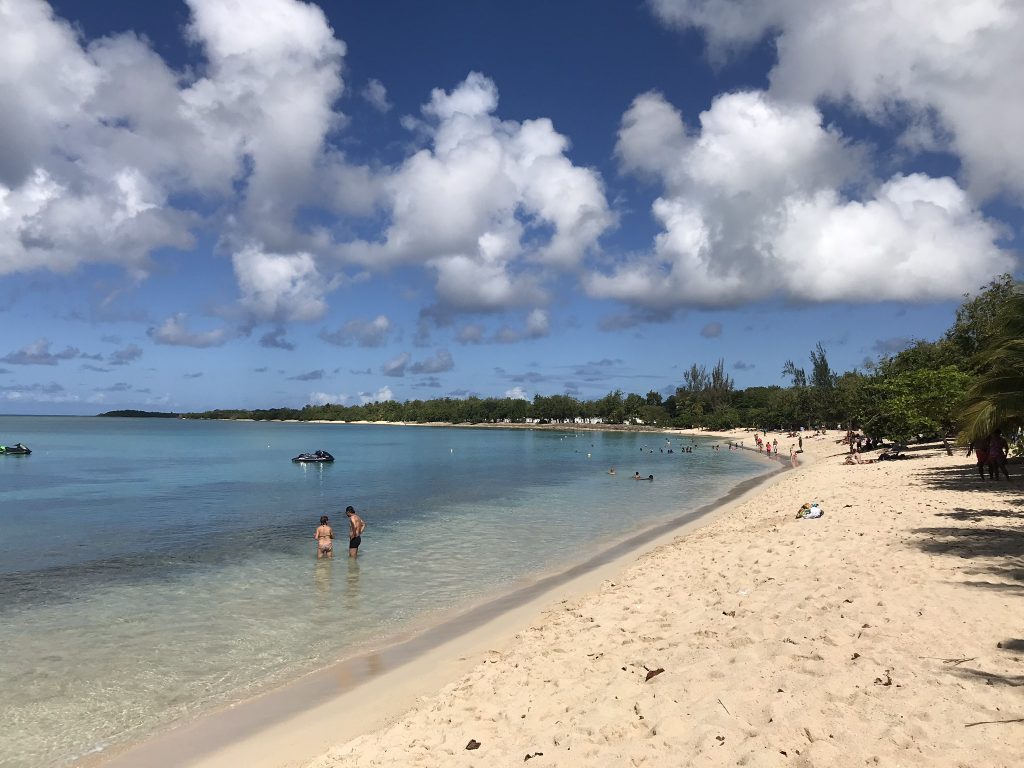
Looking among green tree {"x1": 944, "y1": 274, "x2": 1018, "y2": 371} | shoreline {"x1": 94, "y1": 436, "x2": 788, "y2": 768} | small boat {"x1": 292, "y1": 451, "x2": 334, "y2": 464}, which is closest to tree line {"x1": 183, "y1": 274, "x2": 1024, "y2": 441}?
green tree {"x1": 944, "y1": 274, "x2": 1018, "y2": 371}

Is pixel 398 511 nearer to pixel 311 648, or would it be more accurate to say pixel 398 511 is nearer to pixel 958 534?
pixel 311 648

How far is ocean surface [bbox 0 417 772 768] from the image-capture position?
34.7 ft

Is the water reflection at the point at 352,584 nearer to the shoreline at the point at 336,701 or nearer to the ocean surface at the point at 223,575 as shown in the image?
the ocean surface at the point at 223,575

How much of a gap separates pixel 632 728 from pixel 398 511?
28238 millimetres

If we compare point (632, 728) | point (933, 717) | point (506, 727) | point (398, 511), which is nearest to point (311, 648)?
Answer: point (506, 727)

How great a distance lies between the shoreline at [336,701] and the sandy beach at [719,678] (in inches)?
1.7

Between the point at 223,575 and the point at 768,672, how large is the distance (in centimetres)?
1692

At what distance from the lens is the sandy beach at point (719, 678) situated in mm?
5918

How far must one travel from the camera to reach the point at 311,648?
41.3 feet

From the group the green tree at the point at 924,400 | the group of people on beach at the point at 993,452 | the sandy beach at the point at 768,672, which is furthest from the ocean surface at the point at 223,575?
the group of people on beach at the point at 993,452

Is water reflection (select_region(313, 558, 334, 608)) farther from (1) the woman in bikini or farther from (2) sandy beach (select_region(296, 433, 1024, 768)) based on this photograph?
(2) sandy beach (select_region(296, 433, 1024, 768))

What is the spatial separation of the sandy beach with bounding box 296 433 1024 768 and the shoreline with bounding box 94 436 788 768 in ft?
1.81

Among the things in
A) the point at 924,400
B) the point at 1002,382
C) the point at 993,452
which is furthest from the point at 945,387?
the point at 1002,382

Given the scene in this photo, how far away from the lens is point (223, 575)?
63.2 feet
